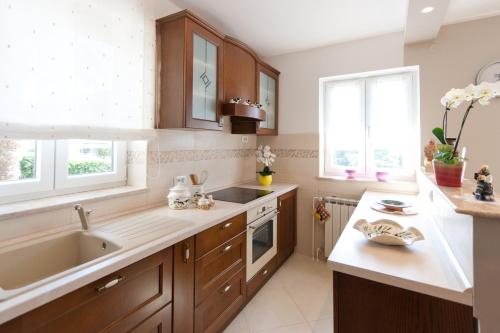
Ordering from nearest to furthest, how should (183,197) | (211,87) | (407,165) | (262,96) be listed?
(183,197), (211,87), (407,165), (262,96)

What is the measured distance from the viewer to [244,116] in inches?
82.2

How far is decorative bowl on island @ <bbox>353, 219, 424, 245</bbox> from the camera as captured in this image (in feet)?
3.73

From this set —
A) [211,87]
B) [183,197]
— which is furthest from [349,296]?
[211,87]

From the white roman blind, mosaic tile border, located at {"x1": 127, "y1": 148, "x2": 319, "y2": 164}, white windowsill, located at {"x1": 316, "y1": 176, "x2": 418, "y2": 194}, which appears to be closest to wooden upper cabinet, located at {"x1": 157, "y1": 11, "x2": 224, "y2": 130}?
the white roman blind

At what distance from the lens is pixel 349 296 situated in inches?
39.9

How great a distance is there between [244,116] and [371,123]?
56.7 inches

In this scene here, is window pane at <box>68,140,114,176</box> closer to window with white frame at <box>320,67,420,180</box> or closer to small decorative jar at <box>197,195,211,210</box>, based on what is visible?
small decorative jar at <box>197,195,211,210</box>

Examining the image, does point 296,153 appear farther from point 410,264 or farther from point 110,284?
point 110,284

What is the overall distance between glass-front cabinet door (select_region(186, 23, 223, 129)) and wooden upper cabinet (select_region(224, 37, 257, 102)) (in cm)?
12

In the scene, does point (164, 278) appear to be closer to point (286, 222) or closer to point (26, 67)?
point (26, 67)

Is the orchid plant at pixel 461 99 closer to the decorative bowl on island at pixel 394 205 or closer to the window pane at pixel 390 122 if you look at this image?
the decorative bowl on island at pixel 394 205

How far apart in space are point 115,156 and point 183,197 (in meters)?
0.57

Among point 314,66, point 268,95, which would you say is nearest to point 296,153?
point 268,95

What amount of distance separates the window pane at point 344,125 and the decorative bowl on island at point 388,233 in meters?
1.49
